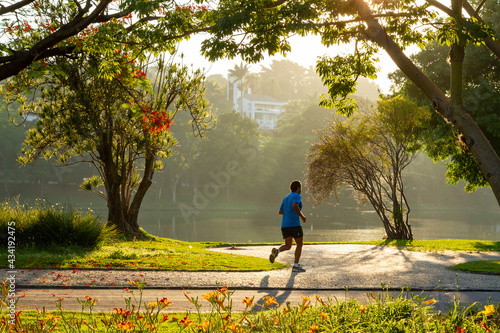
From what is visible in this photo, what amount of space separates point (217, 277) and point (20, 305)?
384cm

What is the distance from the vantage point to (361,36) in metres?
8.63

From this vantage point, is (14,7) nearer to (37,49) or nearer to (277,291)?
(37,49)

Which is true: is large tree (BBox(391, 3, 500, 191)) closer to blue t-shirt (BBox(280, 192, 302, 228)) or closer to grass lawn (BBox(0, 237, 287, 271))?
blue t-shirt (BBox(280, 192, 302, 228))

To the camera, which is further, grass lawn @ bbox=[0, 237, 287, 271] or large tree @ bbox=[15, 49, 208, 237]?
large tree @ bbox=[15, 49, 208, 237]

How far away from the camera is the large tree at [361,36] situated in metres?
6.76

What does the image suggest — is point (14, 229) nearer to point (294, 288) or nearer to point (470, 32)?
point (294, 288)

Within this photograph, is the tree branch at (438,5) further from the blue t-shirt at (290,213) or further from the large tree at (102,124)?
the large tree at (102,124)

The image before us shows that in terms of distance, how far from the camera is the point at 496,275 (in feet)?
36.3

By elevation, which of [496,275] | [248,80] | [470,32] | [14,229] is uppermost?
[248,80]

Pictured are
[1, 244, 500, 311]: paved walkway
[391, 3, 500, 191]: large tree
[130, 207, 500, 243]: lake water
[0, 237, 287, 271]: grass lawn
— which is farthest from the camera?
[130, 207, 500, 243]: lake water

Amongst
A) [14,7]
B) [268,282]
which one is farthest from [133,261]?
[14,7]

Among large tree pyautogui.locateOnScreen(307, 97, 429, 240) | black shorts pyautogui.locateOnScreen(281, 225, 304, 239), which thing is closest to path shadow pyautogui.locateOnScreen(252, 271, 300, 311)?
black shorts pyautogui.locateOnScreen(281, 225, 304, 239)

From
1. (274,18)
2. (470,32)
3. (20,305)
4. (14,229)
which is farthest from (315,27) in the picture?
(14,229)

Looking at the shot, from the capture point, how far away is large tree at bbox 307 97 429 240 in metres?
21.8
